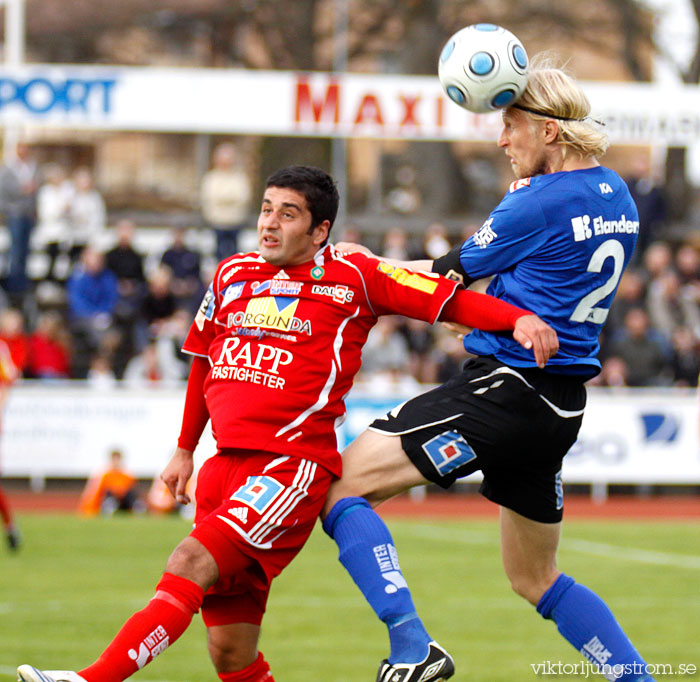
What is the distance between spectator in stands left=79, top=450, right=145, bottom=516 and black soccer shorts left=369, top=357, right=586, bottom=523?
37.6 ft

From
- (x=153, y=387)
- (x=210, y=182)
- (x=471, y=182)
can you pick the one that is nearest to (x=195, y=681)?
(x=153, y=387)

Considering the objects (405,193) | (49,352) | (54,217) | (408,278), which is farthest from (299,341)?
(405,193)

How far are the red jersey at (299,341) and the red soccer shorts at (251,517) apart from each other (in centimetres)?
7

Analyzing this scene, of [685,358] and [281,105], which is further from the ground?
[281,105]

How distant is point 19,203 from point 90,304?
175cm

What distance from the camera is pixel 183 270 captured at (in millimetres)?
18891

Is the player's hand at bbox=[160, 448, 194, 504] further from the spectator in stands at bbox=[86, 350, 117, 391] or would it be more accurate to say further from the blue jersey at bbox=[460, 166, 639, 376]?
the spectator in stands at bbox=[86, 350, 117, 391]

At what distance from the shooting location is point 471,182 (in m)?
32.3

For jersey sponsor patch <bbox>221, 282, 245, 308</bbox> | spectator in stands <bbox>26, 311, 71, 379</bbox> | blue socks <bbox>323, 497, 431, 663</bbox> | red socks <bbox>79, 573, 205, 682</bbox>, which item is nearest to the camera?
red socks <bbox>79, 573, 205, 682</bbox>

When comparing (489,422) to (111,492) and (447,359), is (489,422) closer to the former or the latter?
(111,492)

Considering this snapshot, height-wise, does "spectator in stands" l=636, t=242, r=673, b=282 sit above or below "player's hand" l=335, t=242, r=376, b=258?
above

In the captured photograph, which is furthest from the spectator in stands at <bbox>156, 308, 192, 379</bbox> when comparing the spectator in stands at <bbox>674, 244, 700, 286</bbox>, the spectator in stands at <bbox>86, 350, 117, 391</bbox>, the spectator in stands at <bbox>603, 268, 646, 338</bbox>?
the spectator in stands at <bbox>674, 244, 700, 286</bbox>

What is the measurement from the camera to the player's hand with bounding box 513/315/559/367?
4.57 m

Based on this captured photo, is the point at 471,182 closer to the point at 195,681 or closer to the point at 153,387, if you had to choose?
the point at 153,387
